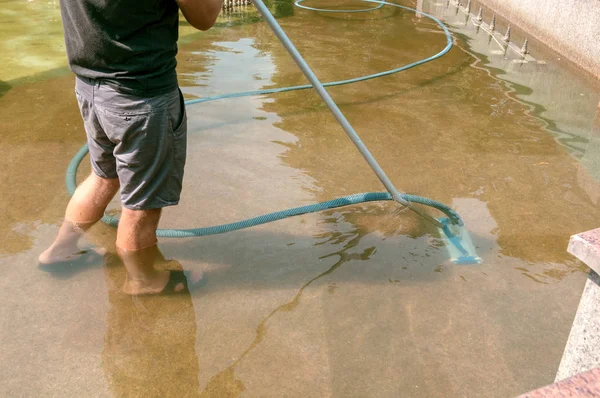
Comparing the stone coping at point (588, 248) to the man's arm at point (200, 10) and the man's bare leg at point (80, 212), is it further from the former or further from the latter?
the man's bare leg at point (80, 212)

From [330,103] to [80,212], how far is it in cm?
134

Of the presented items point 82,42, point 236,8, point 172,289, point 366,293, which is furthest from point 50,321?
point 236,8

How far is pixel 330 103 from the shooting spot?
2768 millimetres

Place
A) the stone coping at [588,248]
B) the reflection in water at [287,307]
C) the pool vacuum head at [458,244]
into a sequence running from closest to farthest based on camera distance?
1. the stone coping at [588,248]
2. the reflection in water at [287,307]
3. the pool vacuum head at [458,244]

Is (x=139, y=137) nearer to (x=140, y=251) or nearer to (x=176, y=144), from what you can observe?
(x=176, y=144)

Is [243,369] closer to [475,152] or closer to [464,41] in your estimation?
[475,152]

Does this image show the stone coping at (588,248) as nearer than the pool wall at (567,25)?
Yes

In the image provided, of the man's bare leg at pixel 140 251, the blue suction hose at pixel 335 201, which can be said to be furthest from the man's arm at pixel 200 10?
the man's bare leg at pixel 140 251

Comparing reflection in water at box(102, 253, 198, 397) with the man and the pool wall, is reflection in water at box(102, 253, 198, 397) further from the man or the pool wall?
the pool wall

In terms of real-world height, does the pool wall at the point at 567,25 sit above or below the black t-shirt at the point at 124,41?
below

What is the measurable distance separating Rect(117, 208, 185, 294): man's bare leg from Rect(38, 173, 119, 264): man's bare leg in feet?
0.76

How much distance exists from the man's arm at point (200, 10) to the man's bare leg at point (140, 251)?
850mm

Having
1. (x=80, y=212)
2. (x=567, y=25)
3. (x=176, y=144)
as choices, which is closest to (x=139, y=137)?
(x=176, y=144)

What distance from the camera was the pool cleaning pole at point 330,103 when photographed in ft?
8.01
